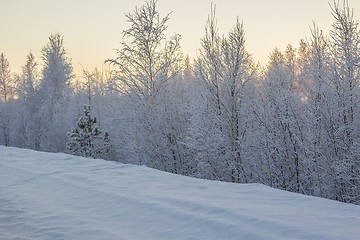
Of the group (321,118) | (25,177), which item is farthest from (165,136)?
(25,177)

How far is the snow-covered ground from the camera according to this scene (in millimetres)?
2307

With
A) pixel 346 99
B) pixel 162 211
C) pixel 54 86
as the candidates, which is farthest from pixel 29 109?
pixel 162 211

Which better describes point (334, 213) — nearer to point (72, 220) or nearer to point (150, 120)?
point (72, 220)

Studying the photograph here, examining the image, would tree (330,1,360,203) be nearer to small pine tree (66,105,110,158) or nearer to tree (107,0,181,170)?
tree (107,0,181,170)

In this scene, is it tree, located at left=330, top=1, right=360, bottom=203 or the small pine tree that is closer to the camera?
tree, located at left=330, top=1, right=360, bottom=203

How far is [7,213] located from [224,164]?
35.4 feet

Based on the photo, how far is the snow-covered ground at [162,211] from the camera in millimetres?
2307

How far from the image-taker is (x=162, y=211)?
2.83 meters

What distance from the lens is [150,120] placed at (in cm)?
1482

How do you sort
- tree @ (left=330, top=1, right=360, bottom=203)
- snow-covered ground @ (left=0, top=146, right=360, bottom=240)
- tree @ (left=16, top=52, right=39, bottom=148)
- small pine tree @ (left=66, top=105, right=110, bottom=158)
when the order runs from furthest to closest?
tree @ (left=16, top=52, right=39, bottom=148) → small pine tree @ (left=66, top=105, right=110, bottom=158) → tree @ (left=330, top=1, right=360, bottom=203) → snow-covered ground @ (left=0, top=146, right=360, bottom=240)

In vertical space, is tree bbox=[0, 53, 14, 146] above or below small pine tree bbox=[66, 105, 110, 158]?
above

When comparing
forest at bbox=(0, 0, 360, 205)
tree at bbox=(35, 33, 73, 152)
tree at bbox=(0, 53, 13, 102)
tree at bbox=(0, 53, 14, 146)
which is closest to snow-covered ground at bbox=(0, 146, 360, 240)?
forest at bbox=(0, 0, 360, 205)

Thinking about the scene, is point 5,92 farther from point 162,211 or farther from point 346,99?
point 162,211

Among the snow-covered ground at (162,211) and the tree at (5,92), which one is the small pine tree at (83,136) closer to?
the snow-covered ground at (162,211)
